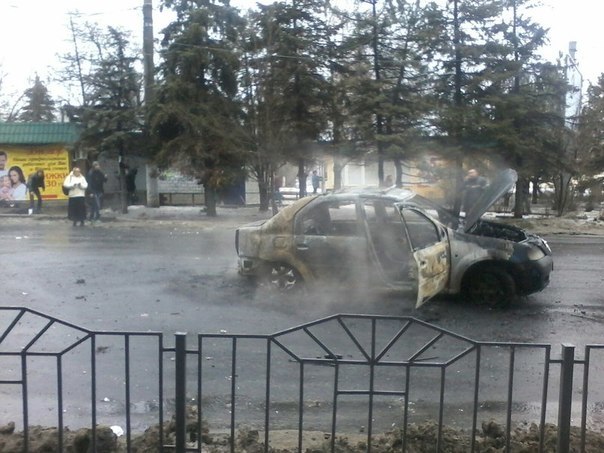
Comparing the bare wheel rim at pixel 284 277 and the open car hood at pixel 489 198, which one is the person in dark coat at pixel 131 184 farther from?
the open car hood at pixel 489 198

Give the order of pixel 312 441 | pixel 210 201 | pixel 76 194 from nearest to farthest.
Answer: pixel 312 441 < pixel 76 194 < pixel 210 201

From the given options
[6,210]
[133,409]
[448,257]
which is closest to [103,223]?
[6,210]

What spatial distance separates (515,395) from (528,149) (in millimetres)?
17019

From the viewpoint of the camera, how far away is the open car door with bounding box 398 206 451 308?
8.17 meters

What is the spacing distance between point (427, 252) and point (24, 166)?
72.3 ft

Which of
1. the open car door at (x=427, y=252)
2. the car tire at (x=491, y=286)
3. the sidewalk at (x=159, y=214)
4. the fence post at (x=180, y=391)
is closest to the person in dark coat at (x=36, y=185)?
the sidewalk at (x=159, y=214)

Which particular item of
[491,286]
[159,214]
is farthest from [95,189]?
[491,286]

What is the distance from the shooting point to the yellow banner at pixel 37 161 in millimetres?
26656

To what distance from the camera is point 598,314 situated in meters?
9.01

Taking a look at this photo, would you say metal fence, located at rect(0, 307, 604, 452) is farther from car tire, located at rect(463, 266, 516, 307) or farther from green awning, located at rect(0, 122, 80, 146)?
green awning, located at rect(0, 122, 80, 146)

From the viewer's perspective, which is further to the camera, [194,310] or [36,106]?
[36,106]

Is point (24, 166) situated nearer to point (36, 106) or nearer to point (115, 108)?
point (115, 108)

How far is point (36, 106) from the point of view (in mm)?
50312

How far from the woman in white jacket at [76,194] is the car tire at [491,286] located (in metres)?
13.7
